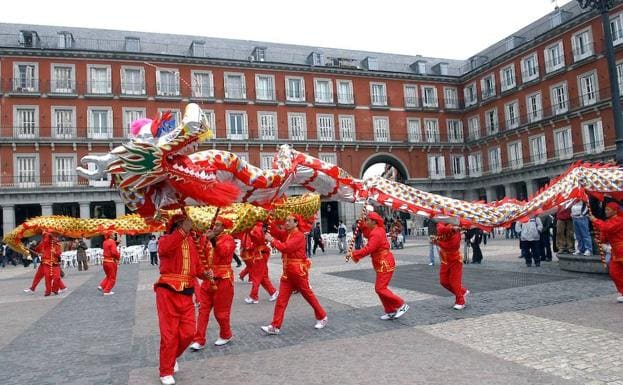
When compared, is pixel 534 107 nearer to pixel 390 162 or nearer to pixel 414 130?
pixel 414 130

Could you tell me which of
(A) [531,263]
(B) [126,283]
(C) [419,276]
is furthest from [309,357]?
(B) [126,283]

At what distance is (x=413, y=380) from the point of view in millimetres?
4719

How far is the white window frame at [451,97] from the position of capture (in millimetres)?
43219

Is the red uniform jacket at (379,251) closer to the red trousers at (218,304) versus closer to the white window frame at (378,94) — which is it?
the red trousers at (218,304)

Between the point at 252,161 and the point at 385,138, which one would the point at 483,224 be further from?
the point at 385,138

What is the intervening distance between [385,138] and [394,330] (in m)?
34.7

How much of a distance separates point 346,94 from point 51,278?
30.5 metres

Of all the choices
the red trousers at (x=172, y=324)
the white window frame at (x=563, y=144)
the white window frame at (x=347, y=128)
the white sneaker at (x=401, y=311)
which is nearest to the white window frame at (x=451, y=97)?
the white window frame at (x=347, y=128)

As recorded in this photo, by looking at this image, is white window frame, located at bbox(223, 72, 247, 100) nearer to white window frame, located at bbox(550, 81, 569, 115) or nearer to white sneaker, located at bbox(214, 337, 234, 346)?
white window frame, located at bbox(550, 81, 569, 115)

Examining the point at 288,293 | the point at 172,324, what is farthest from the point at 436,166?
the point at 172,324

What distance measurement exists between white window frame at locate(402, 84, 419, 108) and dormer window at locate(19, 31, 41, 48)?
2913cm

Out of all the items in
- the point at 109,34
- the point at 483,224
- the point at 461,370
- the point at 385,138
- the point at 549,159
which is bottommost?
the point at 461,370

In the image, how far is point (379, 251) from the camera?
25.0 ft

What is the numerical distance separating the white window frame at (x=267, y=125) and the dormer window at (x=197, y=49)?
6.40 metres
